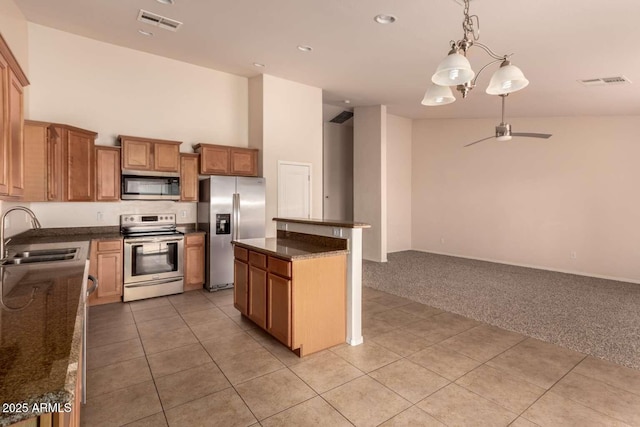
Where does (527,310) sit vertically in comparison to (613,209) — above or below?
below

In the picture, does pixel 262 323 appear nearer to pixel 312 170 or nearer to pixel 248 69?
pixel 312 170

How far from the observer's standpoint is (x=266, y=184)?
5.83 meters

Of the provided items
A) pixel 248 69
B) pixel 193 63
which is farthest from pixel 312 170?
pixel 193 63

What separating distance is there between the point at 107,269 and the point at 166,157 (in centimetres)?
173

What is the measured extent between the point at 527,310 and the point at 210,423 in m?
4.08

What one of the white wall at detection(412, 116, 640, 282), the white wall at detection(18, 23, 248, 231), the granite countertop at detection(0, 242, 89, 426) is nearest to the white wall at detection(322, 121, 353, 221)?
the white wall at detection(412, 116, 640, 282)

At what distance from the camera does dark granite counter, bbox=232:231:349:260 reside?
3045 mm

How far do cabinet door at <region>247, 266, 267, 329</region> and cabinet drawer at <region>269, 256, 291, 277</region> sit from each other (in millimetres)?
179

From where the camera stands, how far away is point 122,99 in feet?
16.0

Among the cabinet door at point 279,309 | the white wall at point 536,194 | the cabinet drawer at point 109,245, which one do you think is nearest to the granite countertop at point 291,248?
the cabinet door at point 279,309

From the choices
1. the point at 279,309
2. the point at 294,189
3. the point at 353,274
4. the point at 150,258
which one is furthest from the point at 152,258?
the point at 353,274

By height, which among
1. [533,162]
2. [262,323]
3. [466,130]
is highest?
[466,130]

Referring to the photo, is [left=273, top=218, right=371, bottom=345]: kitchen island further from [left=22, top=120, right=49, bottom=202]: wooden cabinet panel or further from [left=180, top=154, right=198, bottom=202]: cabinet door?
[left=22, top=120, right=49, bottom=202]: wooden cabinet panel

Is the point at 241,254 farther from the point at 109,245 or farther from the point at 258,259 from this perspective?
→ the point at 109,245
